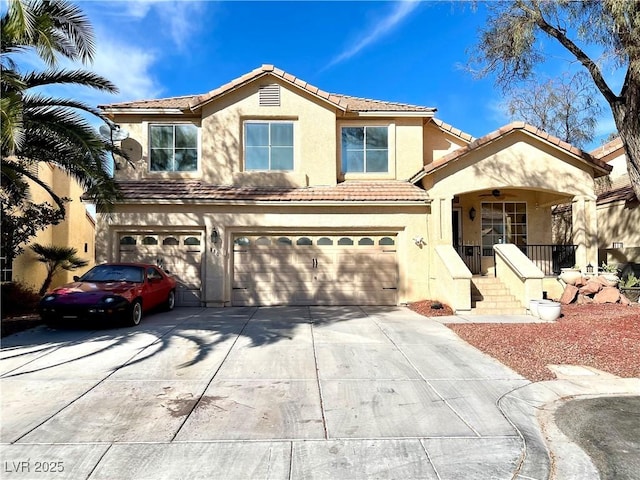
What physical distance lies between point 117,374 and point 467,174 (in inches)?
430

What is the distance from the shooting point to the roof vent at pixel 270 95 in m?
13.4

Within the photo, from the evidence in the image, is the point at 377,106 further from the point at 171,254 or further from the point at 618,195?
the point at 618,195

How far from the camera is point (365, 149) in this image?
552 inches

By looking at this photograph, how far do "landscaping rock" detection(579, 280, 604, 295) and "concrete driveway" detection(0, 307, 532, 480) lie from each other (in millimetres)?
6227

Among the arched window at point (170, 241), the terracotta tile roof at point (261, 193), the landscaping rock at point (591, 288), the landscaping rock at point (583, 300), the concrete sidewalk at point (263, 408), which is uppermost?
the terracotta tile roof at point (261, 193)

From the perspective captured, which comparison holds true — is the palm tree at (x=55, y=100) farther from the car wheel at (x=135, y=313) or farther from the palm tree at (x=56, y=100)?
the car wheel at (x=135, y=313)

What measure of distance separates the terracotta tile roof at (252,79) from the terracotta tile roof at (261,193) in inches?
102

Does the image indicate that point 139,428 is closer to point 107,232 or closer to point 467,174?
point 107,232

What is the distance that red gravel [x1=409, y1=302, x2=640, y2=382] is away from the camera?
259 inches

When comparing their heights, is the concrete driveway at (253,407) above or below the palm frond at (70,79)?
below

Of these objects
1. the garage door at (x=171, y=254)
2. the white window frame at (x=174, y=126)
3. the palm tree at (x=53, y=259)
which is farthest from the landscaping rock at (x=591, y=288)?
the palm tree at (x=53, y=259)

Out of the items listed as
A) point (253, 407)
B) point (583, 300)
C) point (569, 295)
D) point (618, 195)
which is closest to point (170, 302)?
point (253, 407)

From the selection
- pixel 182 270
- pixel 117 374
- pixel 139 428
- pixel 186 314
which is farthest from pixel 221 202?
pixel 139 428

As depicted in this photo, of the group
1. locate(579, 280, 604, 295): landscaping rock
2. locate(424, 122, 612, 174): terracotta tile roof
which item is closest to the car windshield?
locate(424, 122, 612, 174): terracotta tile roof
